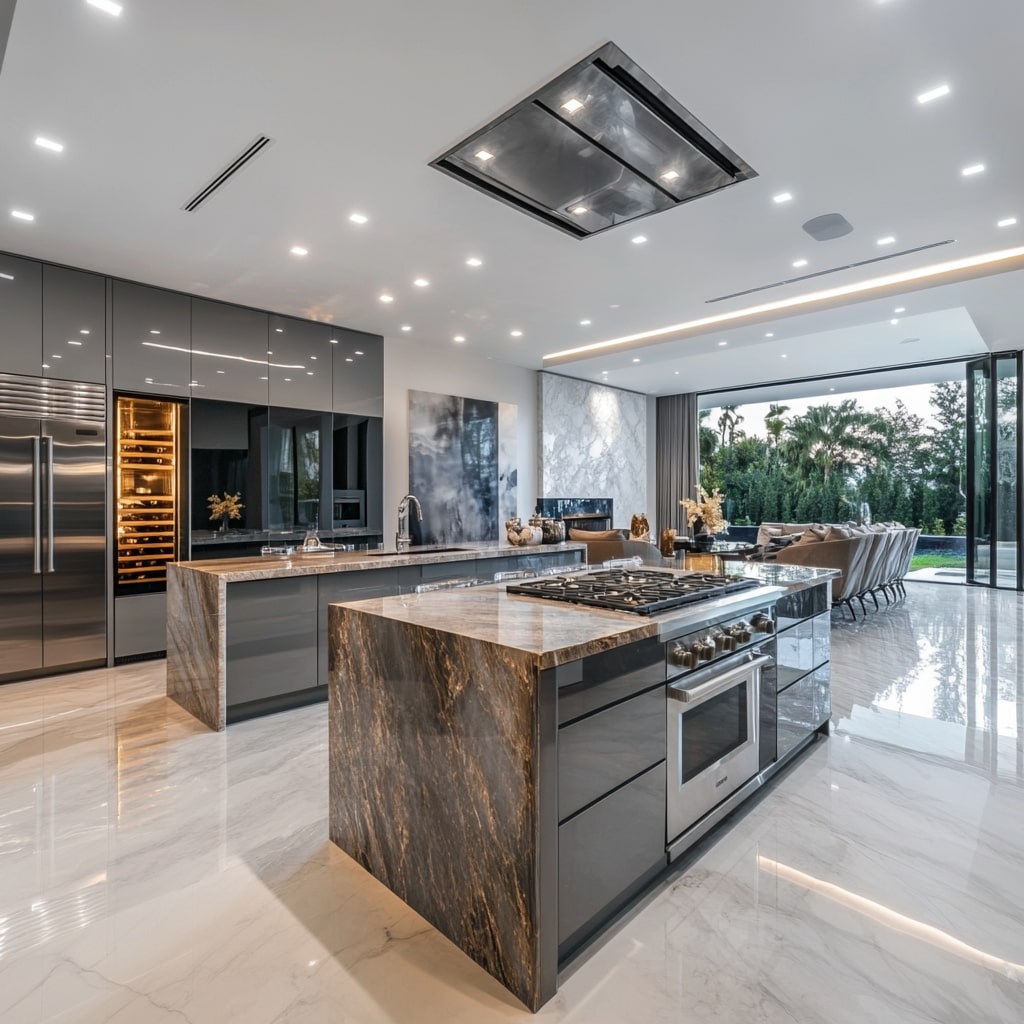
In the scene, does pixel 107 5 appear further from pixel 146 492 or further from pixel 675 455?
pixel 675 455

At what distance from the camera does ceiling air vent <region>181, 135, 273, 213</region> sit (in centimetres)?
297

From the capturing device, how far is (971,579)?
8.35m

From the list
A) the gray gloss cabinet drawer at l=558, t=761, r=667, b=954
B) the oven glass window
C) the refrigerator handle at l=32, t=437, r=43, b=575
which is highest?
the refrigerator handle at l=32, t=437, r=43, b=575

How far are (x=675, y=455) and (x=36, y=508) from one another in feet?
30.4

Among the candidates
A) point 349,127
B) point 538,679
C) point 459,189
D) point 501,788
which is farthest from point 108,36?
point 501,788

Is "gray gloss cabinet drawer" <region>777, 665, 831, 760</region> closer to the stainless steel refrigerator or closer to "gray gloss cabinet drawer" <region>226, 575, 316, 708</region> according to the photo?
"gray gloss cabinet drawer" <region>226, 575, 316, 708</region>

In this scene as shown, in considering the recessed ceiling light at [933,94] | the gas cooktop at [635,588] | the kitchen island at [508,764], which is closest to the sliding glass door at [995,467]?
the recessed ceiling light at [933,94]

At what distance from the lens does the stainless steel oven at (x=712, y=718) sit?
186 cm

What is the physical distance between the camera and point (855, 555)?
5.80 meters

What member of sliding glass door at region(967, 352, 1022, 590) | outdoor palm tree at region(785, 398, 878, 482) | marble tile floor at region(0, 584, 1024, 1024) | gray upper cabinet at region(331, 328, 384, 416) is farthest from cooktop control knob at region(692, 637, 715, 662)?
outdoor palm tree at region(785, 398, 878, 482)

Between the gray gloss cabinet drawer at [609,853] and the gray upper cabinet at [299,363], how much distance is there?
16.3ft

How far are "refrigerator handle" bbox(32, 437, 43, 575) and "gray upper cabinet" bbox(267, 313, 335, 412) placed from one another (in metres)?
1.84

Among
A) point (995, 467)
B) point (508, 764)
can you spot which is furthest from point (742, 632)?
point (995, 467)

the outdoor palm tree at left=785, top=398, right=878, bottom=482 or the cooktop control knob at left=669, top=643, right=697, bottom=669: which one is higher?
the outdoor palm tree at left=785, top=398, right=878, bottom=482
